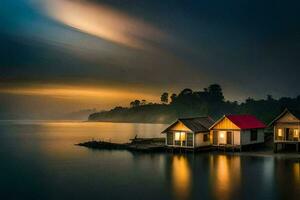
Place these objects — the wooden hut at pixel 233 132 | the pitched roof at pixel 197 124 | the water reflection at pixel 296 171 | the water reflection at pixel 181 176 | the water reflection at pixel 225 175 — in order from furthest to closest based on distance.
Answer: the pitched roof at pixel 197 124
the wooden hut at pixel 233 132
the water reflection at pixel 296 171
the water reflection at pixel 181 176
the water reflection at pixel 225 175

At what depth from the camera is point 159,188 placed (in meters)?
43.6

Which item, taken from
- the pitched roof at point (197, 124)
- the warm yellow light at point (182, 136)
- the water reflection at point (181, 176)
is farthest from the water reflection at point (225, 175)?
the warm yellow light at point (182, 136)

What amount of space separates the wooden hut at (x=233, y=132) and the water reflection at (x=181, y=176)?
713 centimetres

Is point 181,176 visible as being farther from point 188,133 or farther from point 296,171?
point 188,133

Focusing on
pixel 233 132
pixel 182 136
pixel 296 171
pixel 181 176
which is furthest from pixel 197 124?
pixel 296 171

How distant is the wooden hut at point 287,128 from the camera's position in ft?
209

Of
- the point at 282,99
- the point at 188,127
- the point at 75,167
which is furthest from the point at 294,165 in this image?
the point at 282,99

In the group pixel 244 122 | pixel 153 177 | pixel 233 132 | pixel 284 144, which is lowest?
pixel 153 177

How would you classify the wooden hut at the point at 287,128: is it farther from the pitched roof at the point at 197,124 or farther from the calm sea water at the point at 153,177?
the pitched roof at the point at 197,124

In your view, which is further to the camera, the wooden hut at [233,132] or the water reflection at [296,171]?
the wooden hut at [233,132]

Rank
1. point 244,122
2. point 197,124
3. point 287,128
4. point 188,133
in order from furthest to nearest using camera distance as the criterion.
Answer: point 244,122 < point 197,124 < point 188,133 < point 287,128

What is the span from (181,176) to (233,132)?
2040 centimetres

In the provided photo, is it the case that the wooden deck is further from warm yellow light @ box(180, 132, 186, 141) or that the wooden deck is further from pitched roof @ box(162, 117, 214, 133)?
warm yellow light @ box(180, 132, 186, 141)

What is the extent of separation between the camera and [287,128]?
212 feet
